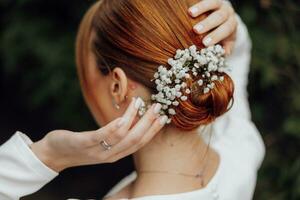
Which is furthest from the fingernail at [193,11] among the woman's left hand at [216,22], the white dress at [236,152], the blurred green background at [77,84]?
the blurred green background at [77,84]

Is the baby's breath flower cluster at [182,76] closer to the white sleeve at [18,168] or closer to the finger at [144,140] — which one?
the finger at [144,140]

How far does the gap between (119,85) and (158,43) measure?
0.18 meters

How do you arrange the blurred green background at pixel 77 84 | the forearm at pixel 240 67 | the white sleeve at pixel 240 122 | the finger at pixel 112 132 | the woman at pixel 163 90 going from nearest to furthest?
the finger at pixel 112 132 → the woman at pixel 163 90 → the white sleeve at pixel 240 122 → the forearm at pixel 240 67 → the blurred green background at pixel 77 84

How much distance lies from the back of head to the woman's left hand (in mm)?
22

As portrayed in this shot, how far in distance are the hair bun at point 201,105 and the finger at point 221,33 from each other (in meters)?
0.10

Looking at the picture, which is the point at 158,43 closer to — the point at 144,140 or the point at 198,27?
the point at 198,27

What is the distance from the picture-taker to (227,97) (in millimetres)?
1810

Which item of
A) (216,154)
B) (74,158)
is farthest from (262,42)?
(74,158)

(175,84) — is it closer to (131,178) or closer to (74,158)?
(74,158)

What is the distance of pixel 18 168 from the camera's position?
173 cm

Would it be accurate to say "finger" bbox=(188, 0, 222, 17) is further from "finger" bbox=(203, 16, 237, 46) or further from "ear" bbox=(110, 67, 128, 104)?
"ear" bbox=(110, 67, 128, 104)

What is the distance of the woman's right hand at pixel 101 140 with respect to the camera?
5.11 feet

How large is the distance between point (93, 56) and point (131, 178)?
448 mm

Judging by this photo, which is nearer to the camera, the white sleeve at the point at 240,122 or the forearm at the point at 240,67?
the white sleeve at the point at 240,122
